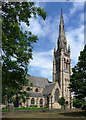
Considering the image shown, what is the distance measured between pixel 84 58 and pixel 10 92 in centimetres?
1607

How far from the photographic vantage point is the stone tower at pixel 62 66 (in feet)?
179

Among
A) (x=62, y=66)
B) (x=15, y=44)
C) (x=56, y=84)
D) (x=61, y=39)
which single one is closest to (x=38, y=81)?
(x=56, y=84)

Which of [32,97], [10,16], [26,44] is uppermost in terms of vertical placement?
[10,16]

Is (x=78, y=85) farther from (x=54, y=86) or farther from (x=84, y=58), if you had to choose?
(x=54, y=86)

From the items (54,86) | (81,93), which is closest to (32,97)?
(54,86)

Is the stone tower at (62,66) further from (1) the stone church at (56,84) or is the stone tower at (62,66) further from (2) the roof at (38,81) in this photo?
(2) the roof at (38,81)

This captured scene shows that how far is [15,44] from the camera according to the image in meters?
7.81

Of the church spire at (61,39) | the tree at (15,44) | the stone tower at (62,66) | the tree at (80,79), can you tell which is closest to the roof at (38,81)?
the stone tower at (62,66)

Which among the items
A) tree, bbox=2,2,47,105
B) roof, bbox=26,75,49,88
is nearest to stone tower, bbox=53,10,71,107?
roof, bbox=26,75,49,88

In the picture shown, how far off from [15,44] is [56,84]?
44423mm

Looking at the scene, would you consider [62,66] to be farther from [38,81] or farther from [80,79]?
[80,79]

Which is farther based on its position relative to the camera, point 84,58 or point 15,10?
point 84,58

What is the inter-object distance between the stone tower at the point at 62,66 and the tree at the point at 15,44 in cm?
4714

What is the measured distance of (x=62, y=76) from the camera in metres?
56.4
